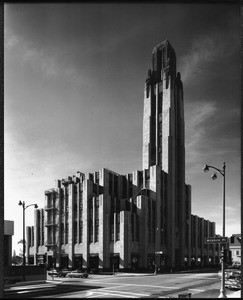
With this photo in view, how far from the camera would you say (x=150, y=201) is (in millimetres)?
70000

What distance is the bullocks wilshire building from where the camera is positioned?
2589 inches

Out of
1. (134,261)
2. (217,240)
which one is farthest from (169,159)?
(217,240)

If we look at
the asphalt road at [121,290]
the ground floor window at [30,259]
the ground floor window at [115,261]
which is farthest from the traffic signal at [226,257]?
the ground floor window at [30,259]

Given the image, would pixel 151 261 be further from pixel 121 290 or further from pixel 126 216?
pixel 121 290

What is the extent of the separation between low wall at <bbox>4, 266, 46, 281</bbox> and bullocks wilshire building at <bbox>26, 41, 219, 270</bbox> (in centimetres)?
2482

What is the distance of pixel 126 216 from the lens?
64.8 m

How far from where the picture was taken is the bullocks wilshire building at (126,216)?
65750 millimetres

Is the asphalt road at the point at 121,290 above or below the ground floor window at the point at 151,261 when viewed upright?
above

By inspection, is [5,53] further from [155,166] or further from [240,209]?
[155,166]

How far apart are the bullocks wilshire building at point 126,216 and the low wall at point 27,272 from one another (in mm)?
24817

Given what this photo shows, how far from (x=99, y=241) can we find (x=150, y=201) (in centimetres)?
1239

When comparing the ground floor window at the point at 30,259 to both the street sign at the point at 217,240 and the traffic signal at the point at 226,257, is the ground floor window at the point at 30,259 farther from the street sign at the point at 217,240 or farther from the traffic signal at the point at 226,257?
the street sign at the point at 217,240

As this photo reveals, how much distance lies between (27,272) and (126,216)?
2787 centimetres

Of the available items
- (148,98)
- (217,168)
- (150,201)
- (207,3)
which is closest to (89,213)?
(150,201)
